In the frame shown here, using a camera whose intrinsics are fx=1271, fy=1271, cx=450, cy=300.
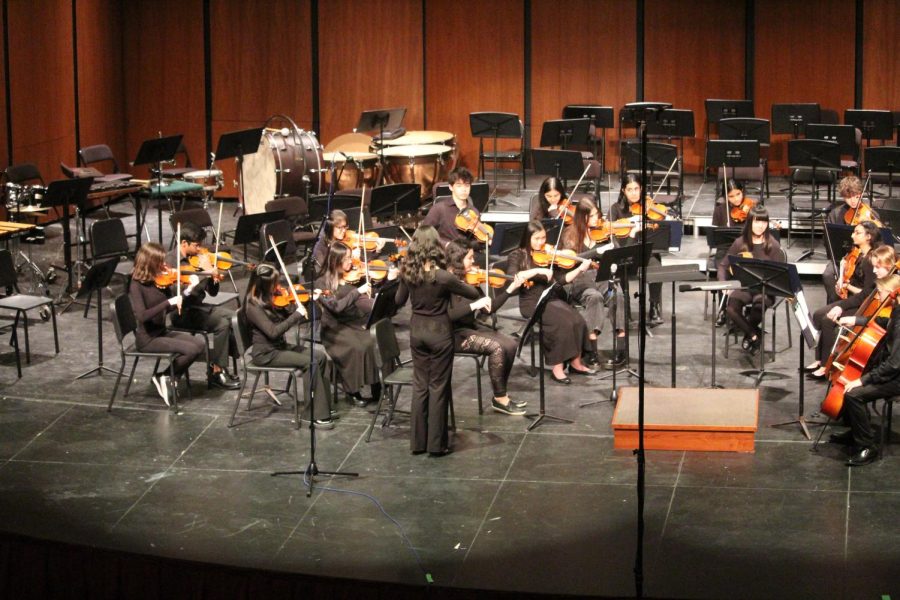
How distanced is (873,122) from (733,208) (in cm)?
336

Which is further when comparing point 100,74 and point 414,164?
point 100,74

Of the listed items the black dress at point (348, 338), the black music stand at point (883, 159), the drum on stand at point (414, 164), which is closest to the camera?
the black dress at point (348, 338)

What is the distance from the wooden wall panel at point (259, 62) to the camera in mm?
16391

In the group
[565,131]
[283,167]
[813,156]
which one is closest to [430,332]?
[813,156]

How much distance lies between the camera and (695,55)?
16188 millimetres

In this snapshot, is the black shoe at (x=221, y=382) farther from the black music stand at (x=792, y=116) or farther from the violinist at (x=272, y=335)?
the black music stand at (x=792, y=116)

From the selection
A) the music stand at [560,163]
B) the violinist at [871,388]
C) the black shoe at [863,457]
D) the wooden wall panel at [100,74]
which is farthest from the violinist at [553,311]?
the wooden wall panel at [100,74]

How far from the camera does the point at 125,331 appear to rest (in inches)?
347

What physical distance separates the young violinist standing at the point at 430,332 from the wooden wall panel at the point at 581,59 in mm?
9010

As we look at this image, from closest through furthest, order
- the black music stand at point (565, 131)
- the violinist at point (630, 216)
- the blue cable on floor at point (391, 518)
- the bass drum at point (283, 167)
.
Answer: the blue cable on floor at point (391, 518)
the violinist at point (630, 216)
the bass drum at point (283, 167)
the black music stand at point (565, 131)

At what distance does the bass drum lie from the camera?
13.6m

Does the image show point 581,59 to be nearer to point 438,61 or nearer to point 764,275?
point 438,61

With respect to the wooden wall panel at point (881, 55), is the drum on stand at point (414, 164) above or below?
below

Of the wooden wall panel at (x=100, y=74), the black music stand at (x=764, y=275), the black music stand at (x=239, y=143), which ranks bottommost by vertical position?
the black music stand at (x=764, y=275)
